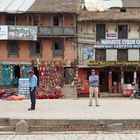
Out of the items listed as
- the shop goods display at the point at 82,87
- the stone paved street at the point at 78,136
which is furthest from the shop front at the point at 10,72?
the stone paved street at the point at 78,136

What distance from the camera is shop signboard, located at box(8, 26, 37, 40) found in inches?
1800

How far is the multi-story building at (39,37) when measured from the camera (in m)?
46.1

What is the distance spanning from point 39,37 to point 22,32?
1.70 meters

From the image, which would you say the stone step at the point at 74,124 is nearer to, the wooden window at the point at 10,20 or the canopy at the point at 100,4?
the wooden window at the point at 10,20

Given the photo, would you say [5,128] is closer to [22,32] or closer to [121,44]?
[22,32]

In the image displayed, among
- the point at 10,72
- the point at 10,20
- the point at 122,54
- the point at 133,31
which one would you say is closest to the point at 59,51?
the point at 10,72

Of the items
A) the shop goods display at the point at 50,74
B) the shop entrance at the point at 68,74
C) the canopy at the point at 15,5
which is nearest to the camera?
the shop goods display at the point at 50,74

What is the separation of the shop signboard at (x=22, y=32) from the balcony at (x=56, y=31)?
62cm

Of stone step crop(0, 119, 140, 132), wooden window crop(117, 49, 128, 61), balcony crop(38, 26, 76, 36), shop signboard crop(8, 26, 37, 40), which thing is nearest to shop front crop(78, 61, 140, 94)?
wooden window crop(117, 49, 128, 61)

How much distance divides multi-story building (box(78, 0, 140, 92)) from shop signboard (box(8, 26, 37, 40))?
14.8ft

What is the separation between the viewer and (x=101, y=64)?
46000mm

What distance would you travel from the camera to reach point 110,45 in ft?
153

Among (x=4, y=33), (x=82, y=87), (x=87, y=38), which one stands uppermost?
(x=4, y=33)

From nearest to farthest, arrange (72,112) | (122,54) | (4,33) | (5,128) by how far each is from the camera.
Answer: (5,128), (72,112), (4,33), (122,54)
